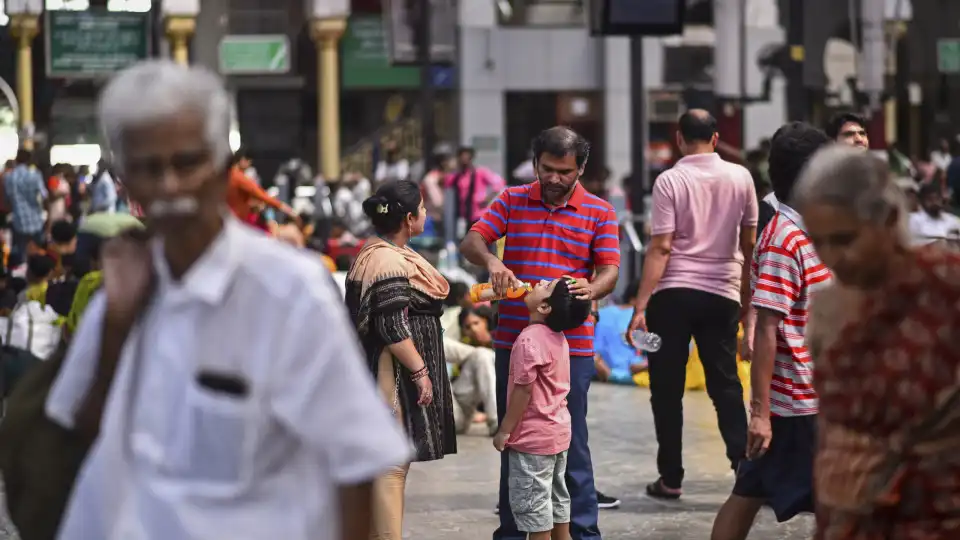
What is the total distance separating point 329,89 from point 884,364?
3059 centimetres

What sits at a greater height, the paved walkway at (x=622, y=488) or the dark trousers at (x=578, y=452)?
the dark trousers at (x=578, y=452)

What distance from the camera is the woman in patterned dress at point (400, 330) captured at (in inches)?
A: 252

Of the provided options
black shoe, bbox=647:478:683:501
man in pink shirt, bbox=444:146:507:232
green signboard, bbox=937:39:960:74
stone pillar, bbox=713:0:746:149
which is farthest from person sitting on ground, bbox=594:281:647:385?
green signboard, bbox=937:39:960:74

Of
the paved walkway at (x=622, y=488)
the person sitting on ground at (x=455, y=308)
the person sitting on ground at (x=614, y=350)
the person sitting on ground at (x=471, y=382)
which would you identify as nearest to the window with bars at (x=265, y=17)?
the person sitting on ground at (x=614, y=350)

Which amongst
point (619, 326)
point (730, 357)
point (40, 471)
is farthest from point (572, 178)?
point (619, 326)

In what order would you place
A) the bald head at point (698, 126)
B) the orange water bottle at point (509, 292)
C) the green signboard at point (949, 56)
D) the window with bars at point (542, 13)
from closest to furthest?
the orange water bottle at point (509, 292) → the bald head at point (698, 126) → the green signboard at point (949, 56) → the window with bars at point (542, 13)

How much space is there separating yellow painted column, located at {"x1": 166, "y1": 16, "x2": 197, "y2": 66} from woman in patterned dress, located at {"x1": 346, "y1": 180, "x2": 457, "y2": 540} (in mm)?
26781

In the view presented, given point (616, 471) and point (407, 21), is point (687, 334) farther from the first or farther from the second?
point (407, 21)

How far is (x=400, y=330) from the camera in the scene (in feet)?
21.0

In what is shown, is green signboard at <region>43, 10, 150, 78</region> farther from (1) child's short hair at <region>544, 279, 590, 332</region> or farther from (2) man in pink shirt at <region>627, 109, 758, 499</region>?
(1) child's short hair at <region>544, 279, 590, 332</region>

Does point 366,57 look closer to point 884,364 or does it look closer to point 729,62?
point 729,62

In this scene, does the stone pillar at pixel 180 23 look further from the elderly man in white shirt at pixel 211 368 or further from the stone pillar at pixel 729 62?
the elderly man in white shirt at pixel 211 368

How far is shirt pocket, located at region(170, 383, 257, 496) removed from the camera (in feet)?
8.46

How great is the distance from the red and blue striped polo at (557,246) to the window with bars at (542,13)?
26.9m
